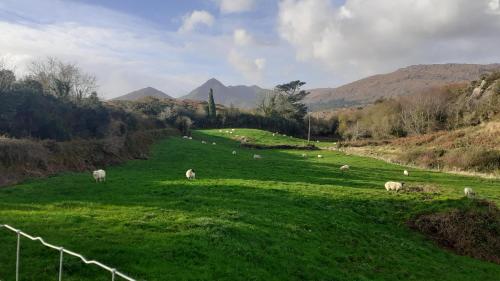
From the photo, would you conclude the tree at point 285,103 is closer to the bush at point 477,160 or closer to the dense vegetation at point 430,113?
the dense vegetation at point 430,113

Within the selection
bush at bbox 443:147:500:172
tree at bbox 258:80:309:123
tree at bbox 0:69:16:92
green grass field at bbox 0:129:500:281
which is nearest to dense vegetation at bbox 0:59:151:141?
tree at bbox 0:69:16:92

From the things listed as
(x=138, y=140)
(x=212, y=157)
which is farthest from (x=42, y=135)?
(x=212, y=157)

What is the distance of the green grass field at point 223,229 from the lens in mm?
13758

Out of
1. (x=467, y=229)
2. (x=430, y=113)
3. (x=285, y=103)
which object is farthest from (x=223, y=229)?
(x=285, y=103)

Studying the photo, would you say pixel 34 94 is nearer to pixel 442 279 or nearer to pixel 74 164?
pixel 74 164

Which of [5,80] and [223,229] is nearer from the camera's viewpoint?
[223,229]

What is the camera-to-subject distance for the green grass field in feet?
45.1

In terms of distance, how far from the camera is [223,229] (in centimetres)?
1777

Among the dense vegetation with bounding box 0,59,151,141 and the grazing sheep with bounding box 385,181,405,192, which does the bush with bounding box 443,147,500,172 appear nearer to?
the grazing sheep with bounding box 385,181,405,192

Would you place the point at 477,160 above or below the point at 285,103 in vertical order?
below

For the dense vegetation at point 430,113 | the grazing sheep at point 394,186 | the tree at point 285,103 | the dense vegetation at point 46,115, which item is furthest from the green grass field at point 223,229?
the tree at point 285,103

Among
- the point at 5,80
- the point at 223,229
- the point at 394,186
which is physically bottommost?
the point at 223,229

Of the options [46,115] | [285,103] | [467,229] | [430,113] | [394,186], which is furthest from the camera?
[285,103]

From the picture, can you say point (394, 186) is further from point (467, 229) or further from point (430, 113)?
point (430, 113)
